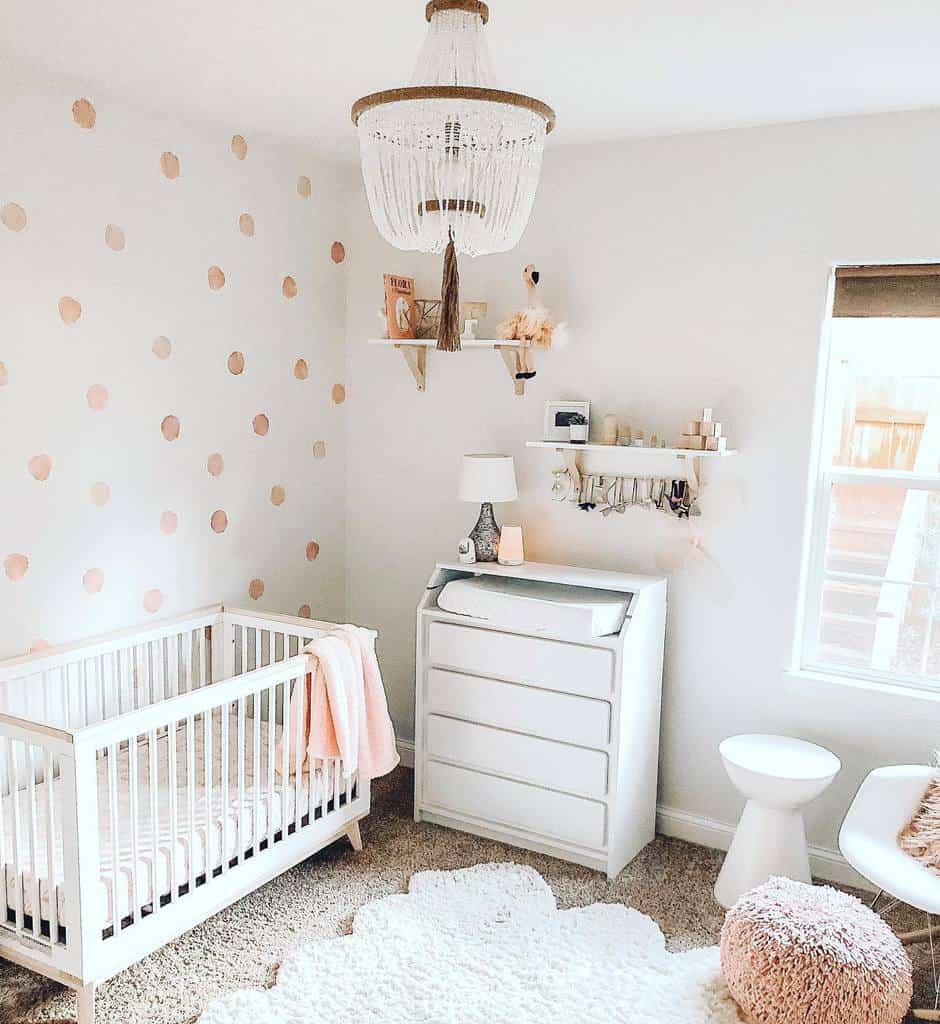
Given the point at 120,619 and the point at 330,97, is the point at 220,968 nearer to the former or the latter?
the point at 120,619

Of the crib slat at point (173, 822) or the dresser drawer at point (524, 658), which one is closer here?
the crib slat at point (173, 822)

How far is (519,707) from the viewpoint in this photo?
3.22m

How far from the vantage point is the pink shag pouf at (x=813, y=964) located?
220 centimetres

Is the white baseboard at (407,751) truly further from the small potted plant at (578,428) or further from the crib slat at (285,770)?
the small potted plant at (578,428)

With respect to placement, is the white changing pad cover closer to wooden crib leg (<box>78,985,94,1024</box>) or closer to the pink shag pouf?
the pink shag pouf

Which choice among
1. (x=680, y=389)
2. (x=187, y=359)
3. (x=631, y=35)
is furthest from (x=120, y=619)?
(x=631, y=35)

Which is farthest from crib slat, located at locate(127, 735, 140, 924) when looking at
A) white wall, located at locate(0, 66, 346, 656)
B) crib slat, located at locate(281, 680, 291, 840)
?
white wall, located at locate(0, 66, 346, 656)

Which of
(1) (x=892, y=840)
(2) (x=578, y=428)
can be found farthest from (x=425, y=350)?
(1) (x=892, y=840)

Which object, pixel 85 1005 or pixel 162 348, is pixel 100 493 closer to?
pixel 162 348

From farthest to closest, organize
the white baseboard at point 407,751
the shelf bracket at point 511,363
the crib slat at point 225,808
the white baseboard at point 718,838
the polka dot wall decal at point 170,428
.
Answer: the white baseboard at point 407,751
the shelf bracket at point 511,363
the polka dot wall decal at point 170,428
the white baseboard at point 718,838
the crib slat at point 225,808

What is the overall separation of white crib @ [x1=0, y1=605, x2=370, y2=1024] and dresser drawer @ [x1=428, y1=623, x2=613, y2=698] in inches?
18.2

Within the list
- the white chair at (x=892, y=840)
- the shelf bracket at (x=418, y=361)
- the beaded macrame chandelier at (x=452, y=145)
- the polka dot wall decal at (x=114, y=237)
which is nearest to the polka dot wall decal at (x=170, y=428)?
the polka dot wall decal at (x=114, y=237)

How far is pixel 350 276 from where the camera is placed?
393 cm

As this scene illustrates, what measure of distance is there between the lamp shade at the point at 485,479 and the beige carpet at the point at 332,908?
117 cm
